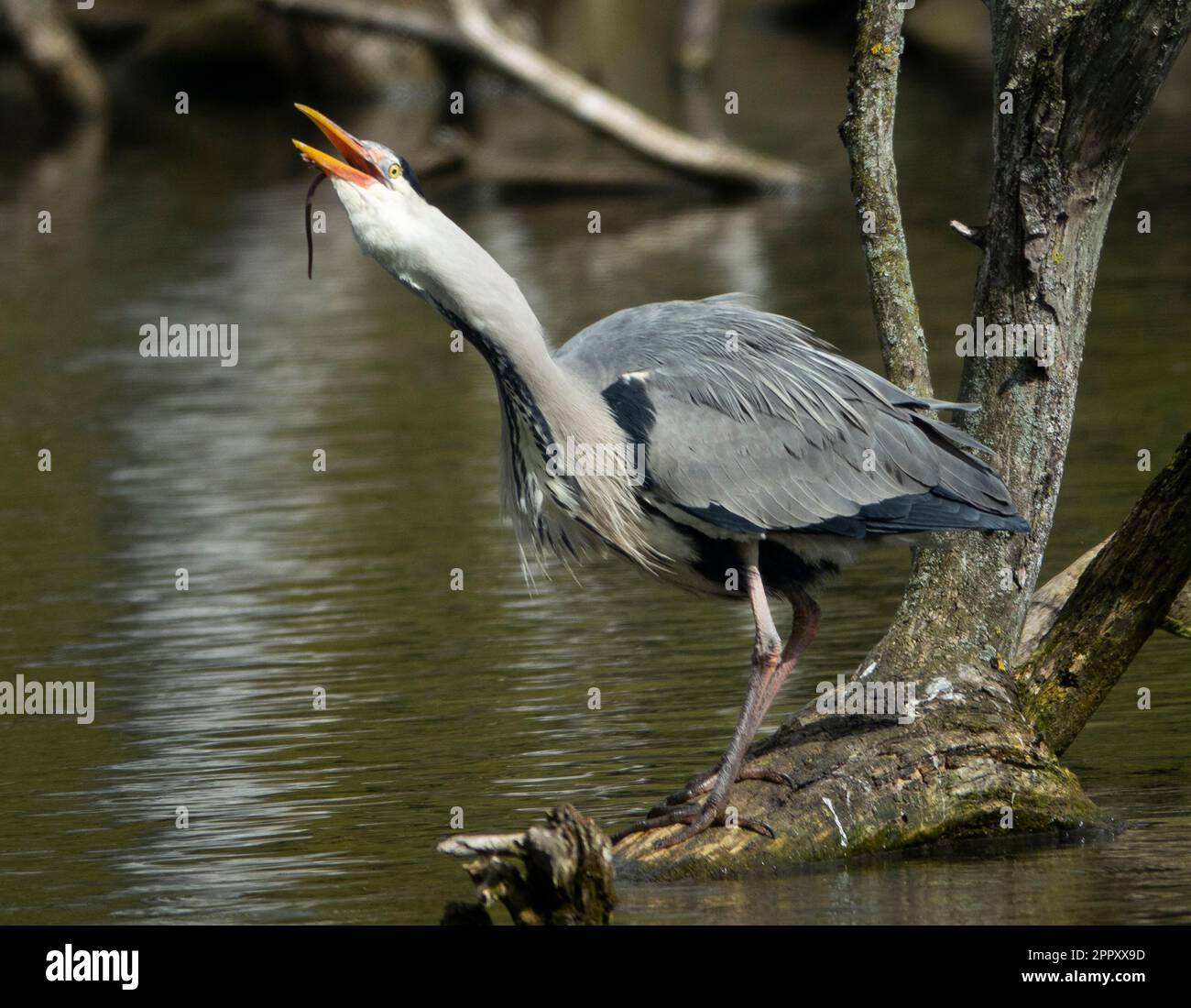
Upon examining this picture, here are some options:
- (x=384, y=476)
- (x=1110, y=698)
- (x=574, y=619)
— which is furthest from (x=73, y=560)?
(x=1110, y=698)

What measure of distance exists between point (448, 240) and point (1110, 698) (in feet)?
13.0

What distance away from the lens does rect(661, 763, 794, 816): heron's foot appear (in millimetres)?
7344

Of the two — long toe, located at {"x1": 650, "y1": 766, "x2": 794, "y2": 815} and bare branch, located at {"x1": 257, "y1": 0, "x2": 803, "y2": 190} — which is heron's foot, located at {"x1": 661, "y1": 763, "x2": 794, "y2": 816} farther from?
bare branch, located at {"x1": 257, "y1": 0, "x2": 803, "y2": 190}

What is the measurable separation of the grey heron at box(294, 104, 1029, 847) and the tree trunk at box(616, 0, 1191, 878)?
21 centimetres

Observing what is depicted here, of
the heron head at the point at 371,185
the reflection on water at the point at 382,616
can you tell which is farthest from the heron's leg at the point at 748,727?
the heron head at the point at 371,185

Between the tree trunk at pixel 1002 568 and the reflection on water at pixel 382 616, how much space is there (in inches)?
7.5

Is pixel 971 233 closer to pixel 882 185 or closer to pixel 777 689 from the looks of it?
pixel 882 185

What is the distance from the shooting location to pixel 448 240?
6844 millimetres

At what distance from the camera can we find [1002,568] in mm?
7797

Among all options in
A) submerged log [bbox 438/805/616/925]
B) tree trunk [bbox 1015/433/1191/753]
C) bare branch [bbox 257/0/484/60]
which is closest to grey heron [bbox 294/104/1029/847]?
tree trunk [bbox 1015/433/1191/753]

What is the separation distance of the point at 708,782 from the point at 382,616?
165 inches

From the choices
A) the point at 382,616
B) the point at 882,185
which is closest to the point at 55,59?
the point at 382,616

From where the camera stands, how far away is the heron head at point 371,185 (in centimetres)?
657
